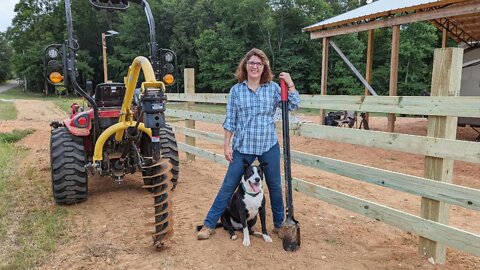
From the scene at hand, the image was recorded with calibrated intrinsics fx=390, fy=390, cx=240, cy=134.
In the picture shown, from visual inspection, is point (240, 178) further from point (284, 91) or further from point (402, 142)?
point (402, 142)

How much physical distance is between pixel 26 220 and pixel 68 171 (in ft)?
2.24

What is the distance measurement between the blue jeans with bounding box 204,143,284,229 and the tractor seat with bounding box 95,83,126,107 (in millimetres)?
2223

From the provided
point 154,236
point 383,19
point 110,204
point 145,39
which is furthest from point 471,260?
point 145,39

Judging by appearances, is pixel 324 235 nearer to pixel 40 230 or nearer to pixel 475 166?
pixel 40 230

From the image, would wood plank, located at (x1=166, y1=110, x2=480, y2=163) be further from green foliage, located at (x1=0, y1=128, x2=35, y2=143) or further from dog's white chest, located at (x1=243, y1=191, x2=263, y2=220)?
green foliage, located at (x1=0, y1=128, x2=35, y2=143)

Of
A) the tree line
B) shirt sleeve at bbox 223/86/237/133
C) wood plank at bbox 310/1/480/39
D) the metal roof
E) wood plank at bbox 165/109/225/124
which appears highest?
the tree line

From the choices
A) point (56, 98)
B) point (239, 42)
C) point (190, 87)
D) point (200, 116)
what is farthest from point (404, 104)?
point (56, 98)

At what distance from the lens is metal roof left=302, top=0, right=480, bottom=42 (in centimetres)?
776

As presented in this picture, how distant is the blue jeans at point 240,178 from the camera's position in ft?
11.7

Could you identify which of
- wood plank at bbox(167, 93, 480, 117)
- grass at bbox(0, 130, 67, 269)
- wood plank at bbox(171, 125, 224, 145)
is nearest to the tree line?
wood plank at bbox(171, 125, 224, 145)

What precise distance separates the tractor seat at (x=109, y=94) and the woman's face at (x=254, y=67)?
7.70ft

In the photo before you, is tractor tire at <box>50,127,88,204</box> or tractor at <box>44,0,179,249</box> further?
tractor tire at <box>50,127,88,204</box>

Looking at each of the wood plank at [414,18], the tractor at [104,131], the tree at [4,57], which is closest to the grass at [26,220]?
the tractor at [104,131]

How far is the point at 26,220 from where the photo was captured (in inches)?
166
